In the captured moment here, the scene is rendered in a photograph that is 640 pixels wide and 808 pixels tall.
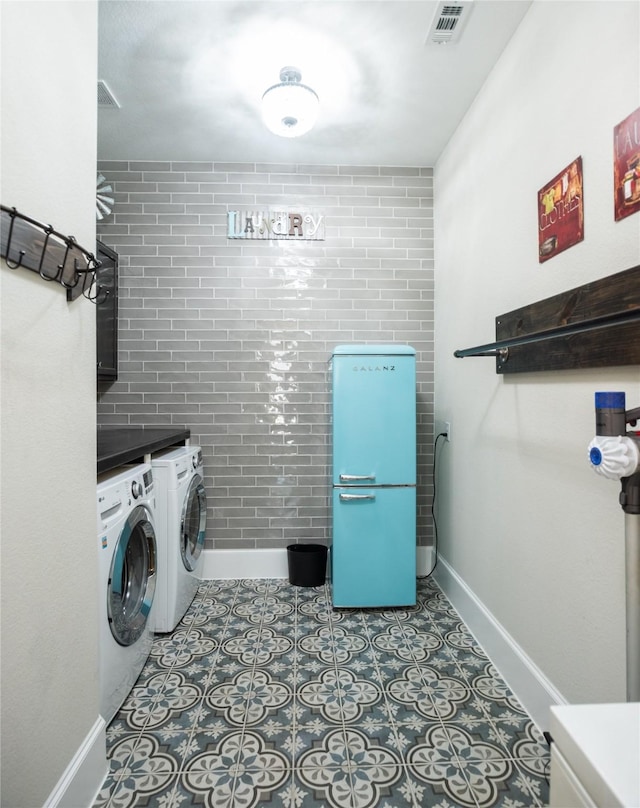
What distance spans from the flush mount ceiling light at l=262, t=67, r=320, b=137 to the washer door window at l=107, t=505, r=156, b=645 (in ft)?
6.43

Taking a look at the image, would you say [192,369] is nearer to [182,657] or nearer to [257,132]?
[257,132]

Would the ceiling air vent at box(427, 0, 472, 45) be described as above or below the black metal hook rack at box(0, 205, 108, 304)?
above

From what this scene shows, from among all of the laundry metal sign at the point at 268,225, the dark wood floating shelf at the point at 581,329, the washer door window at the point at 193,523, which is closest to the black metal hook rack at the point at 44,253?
the dark wood floating shelf at the point at 581,329

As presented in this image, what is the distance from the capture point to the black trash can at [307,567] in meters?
2.88

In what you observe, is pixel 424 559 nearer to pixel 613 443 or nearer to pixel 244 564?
pixel 244 564

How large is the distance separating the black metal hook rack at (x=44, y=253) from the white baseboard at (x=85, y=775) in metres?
1.35

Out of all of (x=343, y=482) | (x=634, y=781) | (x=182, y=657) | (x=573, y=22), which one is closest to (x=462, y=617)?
(x=343, y=482)

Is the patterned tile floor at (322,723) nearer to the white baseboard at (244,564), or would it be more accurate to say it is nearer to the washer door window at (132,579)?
the washer door window at (132,579)

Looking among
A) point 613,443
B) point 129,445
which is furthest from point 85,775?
point 613,443

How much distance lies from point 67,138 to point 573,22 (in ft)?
5.52

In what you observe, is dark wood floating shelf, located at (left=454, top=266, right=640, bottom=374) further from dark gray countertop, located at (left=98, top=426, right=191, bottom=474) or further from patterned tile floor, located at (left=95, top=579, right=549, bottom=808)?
dark gray countertop, located at (left=98, top=426, right=191, bottom=474)

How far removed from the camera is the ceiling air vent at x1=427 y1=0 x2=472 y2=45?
69.5 inches

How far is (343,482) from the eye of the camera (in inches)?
101

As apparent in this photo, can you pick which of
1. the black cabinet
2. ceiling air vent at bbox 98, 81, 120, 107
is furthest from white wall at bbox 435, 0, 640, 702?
the black cabinet
